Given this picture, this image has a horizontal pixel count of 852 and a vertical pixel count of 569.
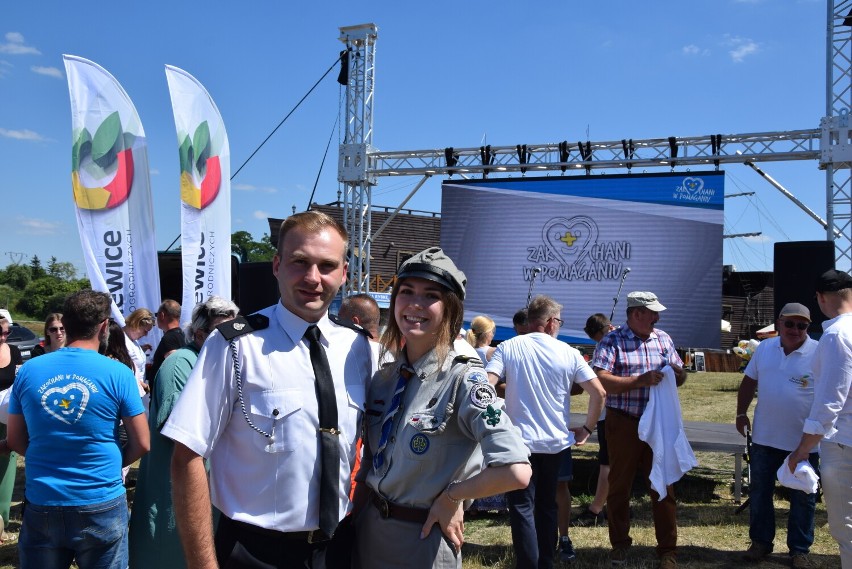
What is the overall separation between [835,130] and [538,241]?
5.51m

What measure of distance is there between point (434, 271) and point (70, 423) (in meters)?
1.89

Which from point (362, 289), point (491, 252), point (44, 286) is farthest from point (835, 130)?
point (44, 286)

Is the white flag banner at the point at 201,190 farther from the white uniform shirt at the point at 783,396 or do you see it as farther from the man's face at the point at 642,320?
the white uniform shirt at the point at 783,396

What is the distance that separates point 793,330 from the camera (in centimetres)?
489

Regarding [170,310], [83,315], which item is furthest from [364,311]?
[170,310]

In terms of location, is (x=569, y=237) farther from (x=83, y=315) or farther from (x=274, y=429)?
(x=274, y=429)

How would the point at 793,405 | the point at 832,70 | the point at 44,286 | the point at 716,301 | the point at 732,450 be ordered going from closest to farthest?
the point at 793,405 → the point at 732,450 → the point at 832,70 → the point at 716,301 → the point at 44,286

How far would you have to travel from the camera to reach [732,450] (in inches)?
254

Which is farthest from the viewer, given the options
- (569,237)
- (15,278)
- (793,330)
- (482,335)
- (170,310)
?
(15,278)

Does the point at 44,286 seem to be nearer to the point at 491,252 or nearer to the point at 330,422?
the point at 491,252

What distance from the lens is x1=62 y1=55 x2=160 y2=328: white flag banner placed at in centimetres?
673

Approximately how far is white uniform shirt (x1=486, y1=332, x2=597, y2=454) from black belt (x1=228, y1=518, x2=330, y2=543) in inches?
108

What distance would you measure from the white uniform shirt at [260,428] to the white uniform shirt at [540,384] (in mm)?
2780

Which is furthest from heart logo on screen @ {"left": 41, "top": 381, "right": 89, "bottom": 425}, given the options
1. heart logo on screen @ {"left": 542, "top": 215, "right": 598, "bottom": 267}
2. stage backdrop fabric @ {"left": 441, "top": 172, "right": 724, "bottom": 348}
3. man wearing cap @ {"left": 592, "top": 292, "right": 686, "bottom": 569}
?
heart logo on screen @ {"left": 542, "top": 215, "right": 598, "bottom": 267}
